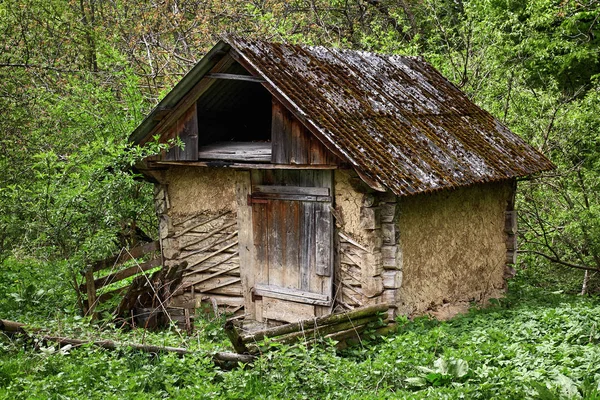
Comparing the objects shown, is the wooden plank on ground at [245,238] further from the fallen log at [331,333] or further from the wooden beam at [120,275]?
the fallen log at [331,333]

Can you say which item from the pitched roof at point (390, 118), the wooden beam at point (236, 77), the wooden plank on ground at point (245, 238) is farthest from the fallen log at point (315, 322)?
the wooden beam at point (236, 77)

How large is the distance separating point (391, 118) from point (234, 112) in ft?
8.43

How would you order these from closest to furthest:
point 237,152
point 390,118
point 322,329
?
1. point 322,329
2. point 237,152
3. point 390,118

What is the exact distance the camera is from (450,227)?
33.5 ft

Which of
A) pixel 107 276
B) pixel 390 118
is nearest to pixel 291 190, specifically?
pixel 390 118

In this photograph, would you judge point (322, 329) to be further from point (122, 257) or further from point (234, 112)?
point (234, 112)

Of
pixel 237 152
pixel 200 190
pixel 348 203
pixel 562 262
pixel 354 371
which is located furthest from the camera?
pixel 562 262

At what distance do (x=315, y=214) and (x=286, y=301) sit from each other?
1340 mm

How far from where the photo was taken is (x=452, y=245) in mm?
10266

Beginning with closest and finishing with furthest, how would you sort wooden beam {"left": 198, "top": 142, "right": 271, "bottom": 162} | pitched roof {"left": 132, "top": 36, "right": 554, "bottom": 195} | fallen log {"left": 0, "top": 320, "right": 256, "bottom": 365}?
fallen log {"left": 0, "top": 320, "right": 256, "bottom": 365} → pitched roof {"left": 132, "top": 36, "right": 554, "bottom": 195} → wooden beam {"left": 198, "top": 142, "right": 271, "bottom": 162}

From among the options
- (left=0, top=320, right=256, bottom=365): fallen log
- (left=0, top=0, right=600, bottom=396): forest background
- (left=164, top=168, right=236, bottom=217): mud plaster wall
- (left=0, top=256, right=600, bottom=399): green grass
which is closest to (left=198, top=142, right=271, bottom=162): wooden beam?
(left=164, top=168, right=236, bottom=217): mud plaster wall

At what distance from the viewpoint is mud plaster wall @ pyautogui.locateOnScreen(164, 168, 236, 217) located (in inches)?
404

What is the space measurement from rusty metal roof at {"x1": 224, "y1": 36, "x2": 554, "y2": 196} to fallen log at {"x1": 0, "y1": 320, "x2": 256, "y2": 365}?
2648mm

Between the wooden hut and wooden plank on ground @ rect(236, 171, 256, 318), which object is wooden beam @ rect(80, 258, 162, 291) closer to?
the wooden hut
